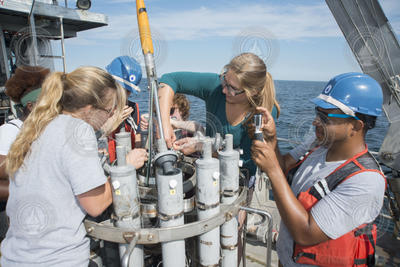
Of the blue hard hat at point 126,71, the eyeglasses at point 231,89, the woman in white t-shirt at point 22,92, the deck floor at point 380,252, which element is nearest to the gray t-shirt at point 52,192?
the woman in white t-shirt at point 22,92

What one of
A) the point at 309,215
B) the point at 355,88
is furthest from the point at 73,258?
the point at 355,88

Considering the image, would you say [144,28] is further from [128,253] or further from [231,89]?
[128,253]

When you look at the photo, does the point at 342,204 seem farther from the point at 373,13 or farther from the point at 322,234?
the point at 373,13

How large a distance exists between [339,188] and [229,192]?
23.3 inches

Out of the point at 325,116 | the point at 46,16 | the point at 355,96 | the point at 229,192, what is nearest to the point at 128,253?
the point at 229,192

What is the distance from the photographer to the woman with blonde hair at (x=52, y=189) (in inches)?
49.0

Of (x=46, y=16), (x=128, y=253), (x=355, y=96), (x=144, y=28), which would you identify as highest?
(x=46, y=16)

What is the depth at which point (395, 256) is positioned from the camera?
11.3ft

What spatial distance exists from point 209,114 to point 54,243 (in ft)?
5.01

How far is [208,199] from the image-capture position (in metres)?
1.38

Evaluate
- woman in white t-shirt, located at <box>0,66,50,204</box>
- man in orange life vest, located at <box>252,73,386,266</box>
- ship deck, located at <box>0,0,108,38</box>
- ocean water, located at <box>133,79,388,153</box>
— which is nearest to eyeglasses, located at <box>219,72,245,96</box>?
ocean water, located at <box>133,79,388,153</box>

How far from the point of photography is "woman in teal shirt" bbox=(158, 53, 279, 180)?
1.96 metres

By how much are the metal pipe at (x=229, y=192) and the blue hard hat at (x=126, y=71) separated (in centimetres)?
155

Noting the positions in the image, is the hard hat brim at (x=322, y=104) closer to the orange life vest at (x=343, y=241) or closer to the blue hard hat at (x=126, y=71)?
the orange life vest at (x=343, y=241)
